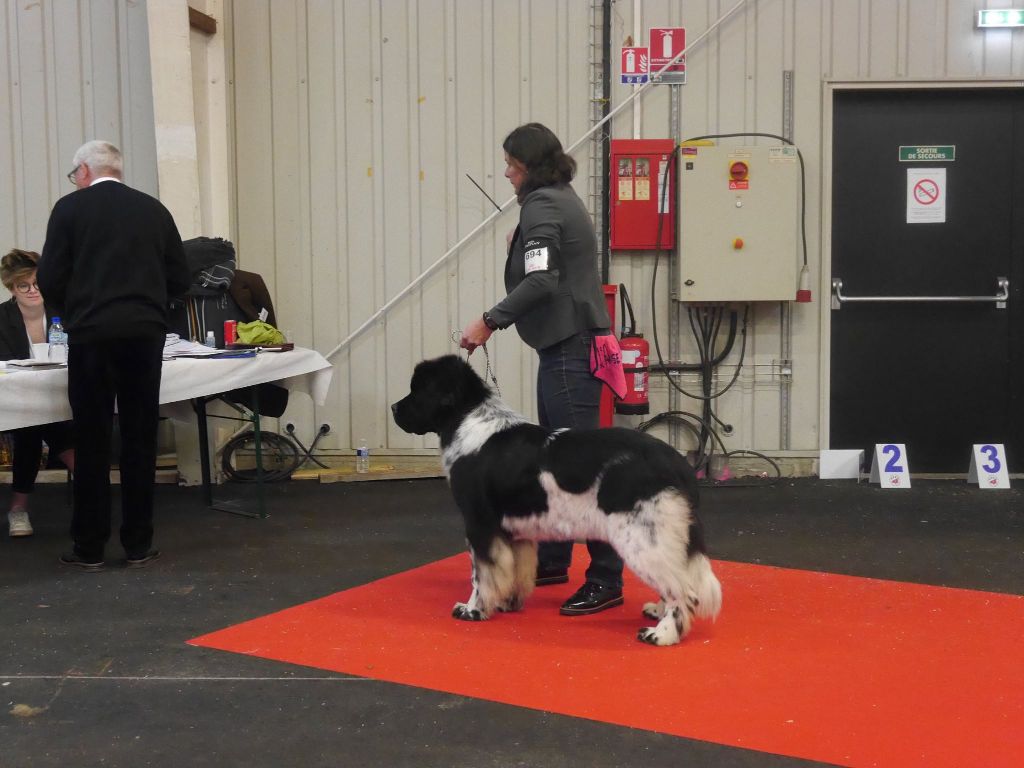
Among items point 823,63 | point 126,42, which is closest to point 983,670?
point 823,63

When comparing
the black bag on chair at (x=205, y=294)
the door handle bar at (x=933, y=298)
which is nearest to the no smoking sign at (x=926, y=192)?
the door handle bar at (x=933, y=298)

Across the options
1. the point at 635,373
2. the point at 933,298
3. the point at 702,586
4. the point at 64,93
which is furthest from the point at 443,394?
the point at 64,93

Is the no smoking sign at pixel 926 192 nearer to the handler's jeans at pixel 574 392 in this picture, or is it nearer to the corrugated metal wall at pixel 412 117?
the corrugated metal wall at pixel 412 117

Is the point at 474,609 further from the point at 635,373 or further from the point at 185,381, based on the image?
the point at 635,373

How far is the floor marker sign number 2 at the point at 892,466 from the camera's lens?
5879 millimetres

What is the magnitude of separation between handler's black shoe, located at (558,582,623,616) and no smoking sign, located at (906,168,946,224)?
150 inches

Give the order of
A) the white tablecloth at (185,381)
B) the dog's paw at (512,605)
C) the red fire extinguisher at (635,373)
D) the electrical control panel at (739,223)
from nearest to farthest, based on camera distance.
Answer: the dog's paw at (512,605) < the white tablecloth at (185,381) < the red fire extinguisher at (635,373) < the electrical control panel at (739,223)

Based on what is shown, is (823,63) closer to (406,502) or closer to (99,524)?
(406,502)

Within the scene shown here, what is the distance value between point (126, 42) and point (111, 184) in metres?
2.74

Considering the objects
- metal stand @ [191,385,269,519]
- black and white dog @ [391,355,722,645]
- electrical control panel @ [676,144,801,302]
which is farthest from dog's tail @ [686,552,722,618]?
electrical control panel @ [676,144,801,302]

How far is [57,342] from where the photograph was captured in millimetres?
4551

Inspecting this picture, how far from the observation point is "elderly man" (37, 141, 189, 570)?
151 inches

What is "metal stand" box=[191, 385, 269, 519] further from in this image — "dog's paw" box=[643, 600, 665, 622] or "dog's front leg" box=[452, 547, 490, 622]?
"dog's paw" box=[643, 600, 665, 622]

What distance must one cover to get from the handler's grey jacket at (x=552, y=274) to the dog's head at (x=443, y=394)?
0.70ft
